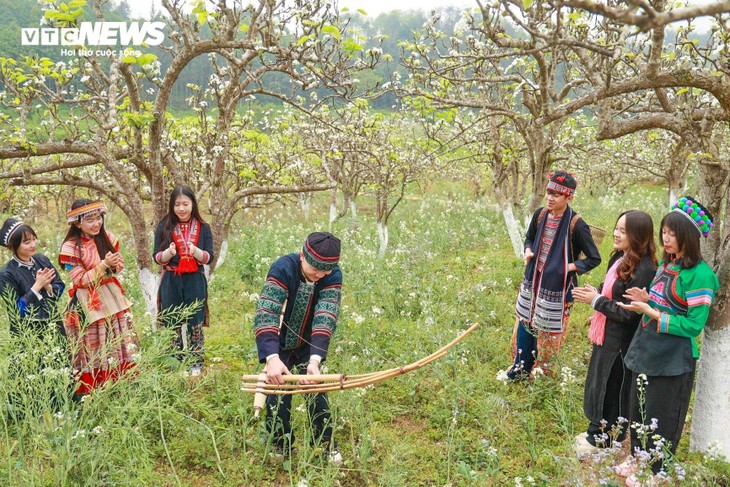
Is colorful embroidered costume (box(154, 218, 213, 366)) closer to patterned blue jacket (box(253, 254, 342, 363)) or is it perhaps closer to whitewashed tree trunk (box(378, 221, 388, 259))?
patterned blue jacket (box(253, 254, 342, 363))

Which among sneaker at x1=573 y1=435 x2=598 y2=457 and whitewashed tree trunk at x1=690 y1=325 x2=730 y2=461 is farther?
sneaker at x1=573 y1=435 x2=598 y2=457

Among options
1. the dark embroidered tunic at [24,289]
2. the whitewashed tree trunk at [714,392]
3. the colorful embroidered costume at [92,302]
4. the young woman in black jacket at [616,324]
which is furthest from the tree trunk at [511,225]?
the dark embroidered tunic at [24,289]

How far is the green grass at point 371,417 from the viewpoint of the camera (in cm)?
287

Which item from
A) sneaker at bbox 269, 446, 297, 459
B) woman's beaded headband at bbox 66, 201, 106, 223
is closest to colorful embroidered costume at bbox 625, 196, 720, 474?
sneaker at bbox 269, 446, 297, 459

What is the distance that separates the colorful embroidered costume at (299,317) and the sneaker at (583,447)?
6.82 feet

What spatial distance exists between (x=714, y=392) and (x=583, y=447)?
109 centimetres

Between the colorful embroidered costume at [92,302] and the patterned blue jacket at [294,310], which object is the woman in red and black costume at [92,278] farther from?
the patterned blue jacket at [294,310]

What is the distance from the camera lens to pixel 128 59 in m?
→ 3.93

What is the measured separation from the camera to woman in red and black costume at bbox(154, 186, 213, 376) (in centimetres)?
505

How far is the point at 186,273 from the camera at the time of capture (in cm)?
523

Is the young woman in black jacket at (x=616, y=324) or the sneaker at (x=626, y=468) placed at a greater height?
the young woman in black jacket at (x=616, y=324)

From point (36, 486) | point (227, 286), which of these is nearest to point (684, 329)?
point (36, 486)

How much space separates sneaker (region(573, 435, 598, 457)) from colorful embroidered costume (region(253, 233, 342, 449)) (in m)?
2.08

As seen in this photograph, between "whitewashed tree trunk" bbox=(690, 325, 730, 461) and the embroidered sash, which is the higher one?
the embroidered sash
